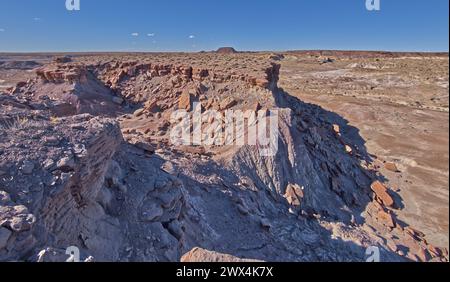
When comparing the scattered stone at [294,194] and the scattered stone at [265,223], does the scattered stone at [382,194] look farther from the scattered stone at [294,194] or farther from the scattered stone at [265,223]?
the scattered stone at [265,223]

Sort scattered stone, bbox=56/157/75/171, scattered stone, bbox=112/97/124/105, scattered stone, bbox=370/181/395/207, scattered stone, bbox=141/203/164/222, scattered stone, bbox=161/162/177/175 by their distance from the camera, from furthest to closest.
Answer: scattered stone, bbox=112/97/124/105, scattered stone, bbox=370/181/395/207, scattered stone, bbox=161/162/177/175, scattered stone, bbox=141/203/164/222, scattered stone, bbox=56/157/75/171

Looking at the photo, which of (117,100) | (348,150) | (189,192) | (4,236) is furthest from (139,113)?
(4,236)

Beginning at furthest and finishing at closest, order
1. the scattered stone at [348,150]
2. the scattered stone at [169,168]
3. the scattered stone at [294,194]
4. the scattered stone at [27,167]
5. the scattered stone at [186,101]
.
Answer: the scattered stone at [186,101] → the scattered stone at [348,150] → the scattered stone at [294,194] → the scattered stone at [169,168] → the scattered stone at [27,167]

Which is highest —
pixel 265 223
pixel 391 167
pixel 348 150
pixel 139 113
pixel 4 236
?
pixel 139 113

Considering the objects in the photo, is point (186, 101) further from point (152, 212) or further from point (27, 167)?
point (27, 167)

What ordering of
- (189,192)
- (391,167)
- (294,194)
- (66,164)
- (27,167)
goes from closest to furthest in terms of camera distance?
(27,167)
(66,164)
(189,192)
(294,194)
(391,167)

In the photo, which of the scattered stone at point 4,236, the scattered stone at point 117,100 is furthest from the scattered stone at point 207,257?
the scattered stone at point 117,100

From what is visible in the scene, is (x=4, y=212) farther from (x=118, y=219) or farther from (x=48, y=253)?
(x=118, y=219)

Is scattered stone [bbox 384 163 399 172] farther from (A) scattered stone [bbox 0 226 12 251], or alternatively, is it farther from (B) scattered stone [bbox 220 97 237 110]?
(A) scattered stone [bbox 0 226 12 251]

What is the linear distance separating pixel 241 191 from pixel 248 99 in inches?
275

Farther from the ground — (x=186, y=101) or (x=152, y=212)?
(x=186, y=101)

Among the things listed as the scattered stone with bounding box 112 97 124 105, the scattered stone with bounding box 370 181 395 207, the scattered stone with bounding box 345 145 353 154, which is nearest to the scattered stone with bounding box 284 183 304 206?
the scattered stone with bounding box 370 181 395 207

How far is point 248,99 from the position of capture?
16.0m
